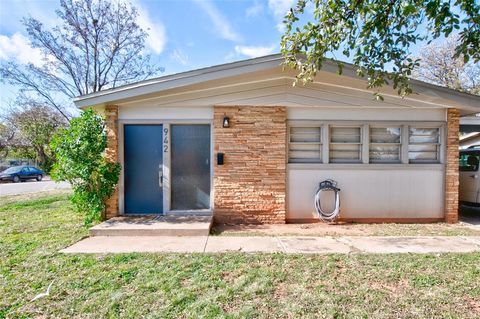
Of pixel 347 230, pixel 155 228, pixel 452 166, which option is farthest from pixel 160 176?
pixel 452 166

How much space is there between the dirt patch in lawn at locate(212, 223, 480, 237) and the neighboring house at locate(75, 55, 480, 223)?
296 millimetres

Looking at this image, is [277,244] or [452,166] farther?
[452,166]

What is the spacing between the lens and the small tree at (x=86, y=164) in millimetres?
5648

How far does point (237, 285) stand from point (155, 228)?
8.54 feet

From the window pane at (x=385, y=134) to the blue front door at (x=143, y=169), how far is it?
501 cm

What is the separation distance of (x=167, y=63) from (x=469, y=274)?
20.9 metres

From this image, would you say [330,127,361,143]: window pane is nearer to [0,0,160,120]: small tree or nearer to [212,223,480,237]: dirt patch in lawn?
[212,223,480,237]: dirt patch in lawn

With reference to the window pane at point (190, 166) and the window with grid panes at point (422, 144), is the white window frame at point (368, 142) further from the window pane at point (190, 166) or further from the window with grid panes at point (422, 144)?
the window pane at point (190, 166)

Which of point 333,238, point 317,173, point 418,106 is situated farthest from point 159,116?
point 418,106

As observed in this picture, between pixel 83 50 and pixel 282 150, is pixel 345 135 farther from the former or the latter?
pixel 83 50

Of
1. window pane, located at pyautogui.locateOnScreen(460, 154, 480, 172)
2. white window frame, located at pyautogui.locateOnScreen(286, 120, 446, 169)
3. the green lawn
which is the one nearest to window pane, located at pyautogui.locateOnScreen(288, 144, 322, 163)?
white window frame, located at pyautogui.locateOnScreen(286, 120, 446, 169)

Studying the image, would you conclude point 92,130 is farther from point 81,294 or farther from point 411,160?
point 411,160

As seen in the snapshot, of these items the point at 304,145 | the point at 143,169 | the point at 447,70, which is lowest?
the point at 143,169

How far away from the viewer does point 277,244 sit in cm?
475
